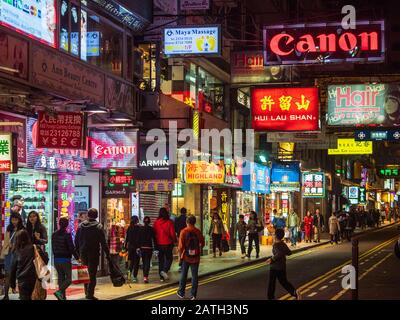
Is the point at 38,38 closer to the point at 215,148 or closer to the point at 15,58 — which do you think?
the point at 15,58

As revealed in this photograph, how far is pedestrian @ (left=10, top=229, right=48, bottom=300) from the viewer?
561 inches

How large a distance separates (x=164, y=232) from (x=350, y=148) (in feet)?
100

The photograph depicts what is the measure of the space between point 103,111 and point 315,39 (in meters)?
7.94

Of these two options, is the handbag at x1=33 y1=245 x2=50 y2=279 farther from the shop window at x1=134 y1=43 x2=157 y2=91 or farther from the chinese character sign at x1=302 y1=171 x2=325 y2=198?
the chinese character sign at x1=302 y1=171 x2=325 y2=198

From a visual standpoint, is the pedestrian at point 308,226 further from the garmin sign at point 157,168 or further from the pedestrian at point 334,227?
the garmin sign at point 157,168

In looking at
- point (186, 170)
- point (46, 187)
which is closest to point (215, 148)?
point (186, 170)

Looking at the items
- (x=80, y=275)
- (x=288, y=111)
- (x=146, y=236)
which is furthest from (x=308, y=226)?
(x=80, y=275)

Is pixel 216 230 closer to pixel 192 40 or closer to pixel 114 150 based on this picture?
pixel 114 150

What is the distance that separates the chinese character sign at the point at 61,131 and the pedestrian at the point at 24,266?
159 inches

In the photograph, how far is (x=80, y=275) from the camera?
16969 mm

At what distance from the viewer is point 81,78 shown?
19.8 meters

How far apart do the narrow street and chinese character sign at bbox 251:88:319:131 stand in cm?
511

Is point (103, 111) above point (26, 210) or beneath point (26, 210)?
above

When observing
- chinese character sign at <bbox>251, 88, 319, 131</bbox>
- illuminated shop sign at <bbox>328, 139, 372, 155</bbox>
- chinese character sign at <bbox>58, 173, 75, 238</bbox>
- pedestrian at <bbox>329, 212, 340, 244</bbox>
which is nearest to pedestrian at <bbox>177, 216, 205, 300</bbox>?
chinese character sign at <bbox>58, 173, 75, 238</bbox>
